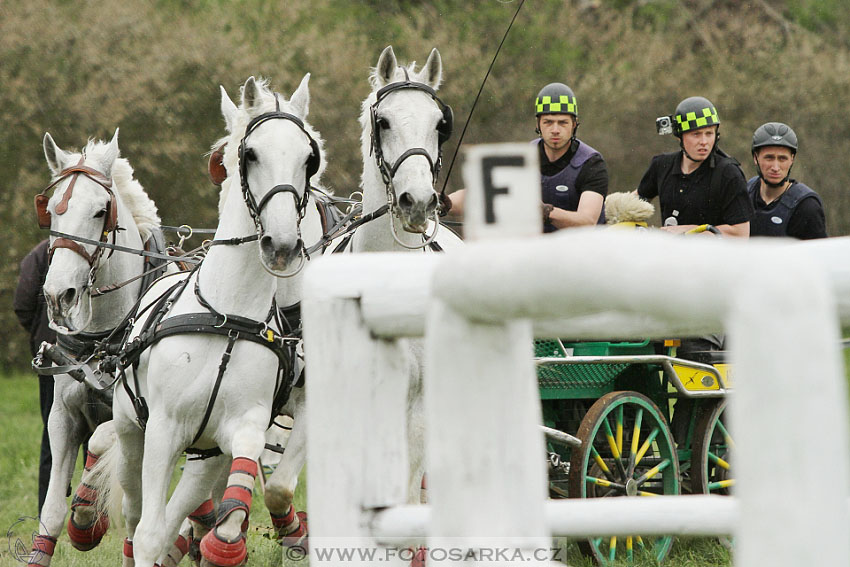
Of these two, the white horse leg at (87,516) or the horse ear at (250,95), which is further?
the white horse leg at (87,516)

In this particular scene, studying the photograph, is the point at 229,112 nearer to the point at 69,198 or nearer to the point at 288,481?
the point at 69,198

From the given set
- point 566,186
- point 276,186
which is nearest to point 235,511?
point 276,186

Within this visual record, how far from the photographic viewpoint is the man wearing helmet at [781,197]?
232 inches

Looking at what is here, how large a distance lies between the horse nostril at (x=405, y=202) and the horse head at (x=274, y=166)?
0.36m

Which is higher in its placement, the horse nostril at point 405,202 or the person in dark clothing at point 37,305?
→ the person in dark clothing at point 37,305

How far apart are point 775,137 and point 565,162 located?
1110mm

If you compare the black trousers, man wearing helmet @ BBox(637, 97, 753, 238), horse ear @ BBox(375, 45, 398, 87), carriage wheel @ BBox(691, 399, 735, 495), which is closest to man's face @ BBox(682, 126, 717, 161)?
man wearing helmet @ BBox(637, 97, 753, 238)

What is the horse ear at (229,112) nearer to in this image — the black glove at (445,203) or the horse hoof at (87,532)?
the black glove at (445,203)

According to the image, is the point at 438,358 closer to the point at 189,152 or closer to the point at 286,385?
the point at 286,385

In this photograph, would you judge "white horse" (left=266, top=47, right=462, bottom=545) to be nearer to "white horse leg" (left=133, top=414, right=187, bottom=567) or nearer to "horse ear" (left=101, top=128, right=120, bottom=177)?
"white horse leg" (left=133, top=414, right=187, bottom=567)

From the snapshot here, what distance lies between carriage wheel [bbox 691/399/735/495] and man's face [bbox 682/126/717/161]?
121 cm

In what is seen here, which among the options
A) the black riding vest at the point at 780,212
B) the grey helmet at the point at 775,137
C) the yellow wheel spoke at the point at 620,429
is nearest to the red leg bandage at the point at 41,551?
the yellow wheel spoke at the point at 620,429

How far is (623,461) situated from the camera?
5480 mm

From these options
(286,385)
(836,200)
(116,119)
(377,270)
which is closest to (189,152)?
(116,119)
